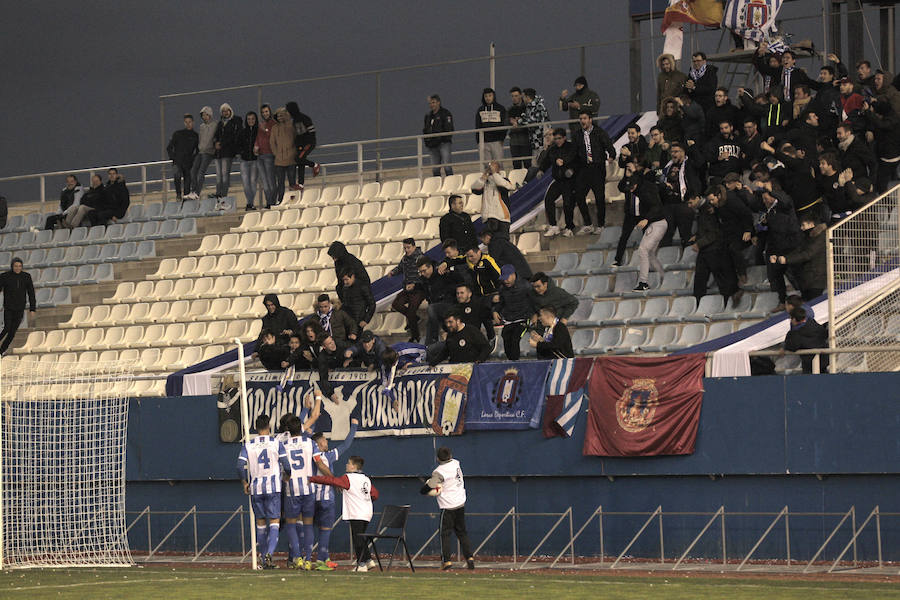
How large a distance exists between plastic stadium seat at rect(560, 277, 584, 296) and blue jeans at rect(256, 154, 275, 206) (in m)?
7.51

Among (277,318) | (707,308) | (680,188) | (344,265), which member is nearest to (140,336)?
(277,318)

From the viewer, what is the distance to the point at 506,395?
19688 mm

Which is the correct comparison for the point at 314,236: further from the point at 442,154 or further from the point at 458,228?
the point at 458,228

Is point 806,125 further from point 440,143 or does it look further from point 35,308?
point 35,308


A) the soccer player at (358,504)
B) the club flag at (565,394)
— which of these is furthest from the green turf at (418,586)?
the club flag at (565,394)

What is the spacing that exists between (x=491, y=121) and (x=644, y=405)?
9126mm

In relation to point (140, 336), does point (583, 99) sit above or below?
above

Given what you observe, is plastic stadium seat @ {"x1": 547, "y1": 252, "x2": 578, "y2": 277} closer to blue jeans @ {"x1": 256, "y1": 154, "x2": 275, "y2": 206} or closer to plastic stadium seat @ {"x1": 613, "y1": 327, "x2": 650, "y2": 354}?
plastic stadium seat @ {"x1": 613, "y1": 327, "x2": 650, "y2": 354}

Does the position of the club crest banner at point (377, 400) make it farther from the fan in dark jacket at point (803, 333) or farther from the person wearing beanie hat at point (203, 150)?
the person wearing beanie hat at point (203, 150)

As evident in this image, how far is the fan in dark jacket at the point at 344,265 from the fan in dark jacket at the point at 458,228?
124cm

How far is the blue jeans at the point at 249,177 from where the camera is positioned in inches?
1120

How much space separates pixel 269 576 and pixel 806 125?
9.19 m

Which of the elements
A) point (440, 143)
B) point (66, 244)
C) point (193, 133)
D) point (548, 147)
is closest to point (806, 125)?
point (548, 147)

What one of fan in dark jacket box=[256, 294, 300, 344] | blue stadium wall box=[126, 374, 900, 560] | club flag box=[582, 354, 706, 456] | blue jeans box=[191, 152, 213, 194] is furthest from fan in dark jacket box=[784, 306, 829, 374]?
blue jeans box=[191, 152, 213, 194]
